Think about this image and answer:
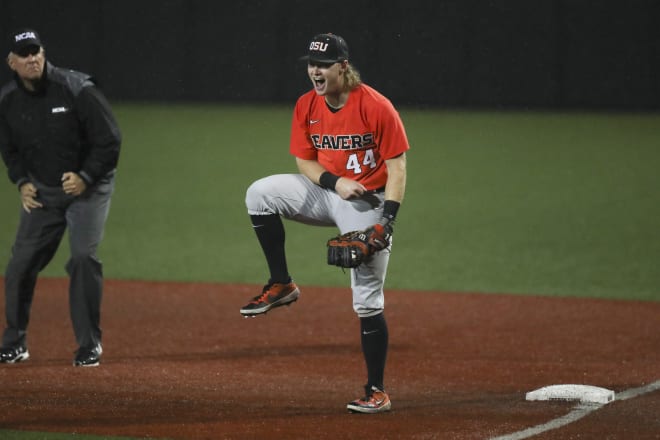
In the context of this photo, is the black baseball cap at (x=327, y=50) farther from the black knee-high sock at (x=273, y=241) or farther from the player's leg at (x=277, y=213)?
the black knee-high sock at (x=273, y=241)

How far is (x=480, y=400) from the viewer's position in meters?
6.51

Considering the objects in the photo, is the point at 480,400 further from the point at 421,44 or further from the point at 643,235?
the point at 421,44

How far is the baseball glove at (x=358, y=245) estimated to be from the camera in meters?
5.86

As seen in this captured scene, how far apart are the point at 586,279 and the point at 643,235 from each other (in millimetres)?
2364

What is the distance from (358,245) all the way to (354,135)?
637 millimetres

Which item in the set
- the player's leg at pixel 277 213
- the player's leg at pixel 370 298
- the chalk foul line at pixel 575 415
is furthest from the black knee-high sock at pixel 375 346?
the chalk foul line at pixel 575 415

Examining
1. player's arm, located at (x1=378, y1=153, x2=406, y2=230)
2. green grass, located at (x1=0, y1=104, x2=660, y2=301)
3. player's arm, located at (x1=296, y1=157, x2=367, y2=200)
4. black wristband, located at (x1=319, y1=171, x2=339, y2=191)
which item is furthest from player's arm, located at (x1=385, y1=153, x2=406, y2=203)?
green grass, located at (x1=0, y1=104, x2=660, y2=301)

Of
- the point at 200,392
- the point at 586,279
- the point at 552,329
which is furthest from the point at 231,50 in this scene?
the point at 200,392

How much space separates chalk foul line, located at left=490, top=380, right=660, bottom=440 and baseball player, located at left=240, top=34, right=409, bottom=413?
0.86m

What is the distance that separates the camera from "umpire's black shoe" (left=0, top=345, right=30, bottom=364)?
24.9 ft

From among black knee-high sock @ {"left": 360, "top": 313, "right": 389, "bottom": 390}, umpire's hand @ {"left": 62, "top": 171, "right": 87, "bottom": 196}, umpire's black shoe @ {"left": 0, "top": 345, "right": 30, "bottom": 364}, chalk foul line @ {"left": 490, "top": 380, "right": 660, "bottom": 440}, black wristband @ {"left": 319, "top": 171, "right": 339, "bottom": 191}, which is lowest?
umpire's black shoe @ {"left": 0, "top": 345, "right": 30, "bottom": 364}

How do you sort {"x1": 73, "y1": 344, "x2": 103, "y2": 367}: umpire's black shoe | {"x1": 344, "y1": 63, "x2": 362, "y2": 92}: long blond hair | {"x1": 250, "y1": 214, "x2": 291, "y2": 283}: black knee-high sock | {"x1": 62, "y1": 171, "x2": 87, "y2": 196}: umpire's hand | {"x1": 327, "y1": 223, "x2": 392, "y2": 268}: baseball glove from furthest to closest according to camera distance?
{"x1": 73, "y1": 344, "x2": 103, "y2": 367}: umpire's black shoe, {"x1": 62, "y1": 171, "x2": 87, "y2": 196}: umpire's hand, {"x1": 250, "y1": 214, "x2": 291, "y2": 283}: black knee-high sock, {"x1": 344, "y1": 63, "x2": 362, "y2": 92}: long blond hair, {"x1": 327, "y1": 223, "x2": 392, "y2": 268}: baseball glove

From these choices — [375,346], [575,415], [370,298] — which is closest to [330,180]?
[370,298]

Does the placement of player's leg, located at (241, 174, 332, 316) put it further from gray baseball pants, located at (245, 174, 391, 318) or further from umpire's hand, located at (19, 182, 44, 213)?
umpire's hand, located at (19, 182, 44, 213)
